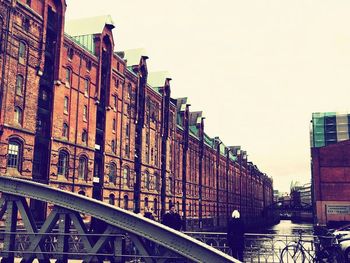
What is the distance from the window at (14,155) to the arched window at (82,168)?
587 cm

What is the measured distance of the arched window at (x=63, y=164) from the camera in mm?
24891

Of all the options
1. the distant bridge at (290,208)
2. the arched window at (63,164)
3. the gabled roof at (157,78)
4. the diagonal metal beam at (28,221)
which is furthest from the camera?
the distant bridge at (290,208)

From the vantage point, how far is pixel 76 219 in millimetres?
7895

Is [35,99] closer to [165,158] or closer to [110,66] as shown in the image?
[110,66]

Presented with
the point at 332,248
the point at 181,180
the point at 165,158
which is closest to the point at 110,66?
the point at 165,158

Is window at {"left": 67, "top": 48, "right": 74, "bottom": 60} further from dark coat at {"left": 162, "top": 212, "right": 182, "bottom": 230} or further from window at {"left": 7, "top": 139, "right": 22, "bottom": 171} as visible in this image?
dark coat at {"left": 162, "top": 212, "right": 182, "bottom": 230}

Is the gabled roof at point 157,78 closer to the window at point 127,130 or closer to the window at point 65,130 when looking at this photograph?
the window at point 127,130

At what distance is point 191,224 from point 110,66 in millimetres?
24572

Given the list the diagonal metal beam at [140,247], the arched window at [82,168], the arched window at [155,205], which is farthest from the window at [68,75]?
the diagonal metal beam at [140,247]

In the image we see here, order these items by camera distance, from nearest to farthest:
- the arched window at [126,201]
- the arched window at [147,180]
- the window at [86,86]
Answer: the window at [86,86] < the arched window at [126,201] < the arched window at [147,180]

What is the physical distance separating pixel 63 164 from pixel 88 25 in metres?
12.9

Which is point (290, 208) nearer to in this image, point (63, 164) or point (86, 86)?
point (86, 86)

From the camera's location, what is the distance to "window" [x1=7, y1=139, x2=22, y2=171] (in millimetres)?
20906

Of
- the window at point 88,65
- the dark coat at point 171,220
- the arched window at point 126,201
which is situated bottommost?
the dark coat at point 171,220
